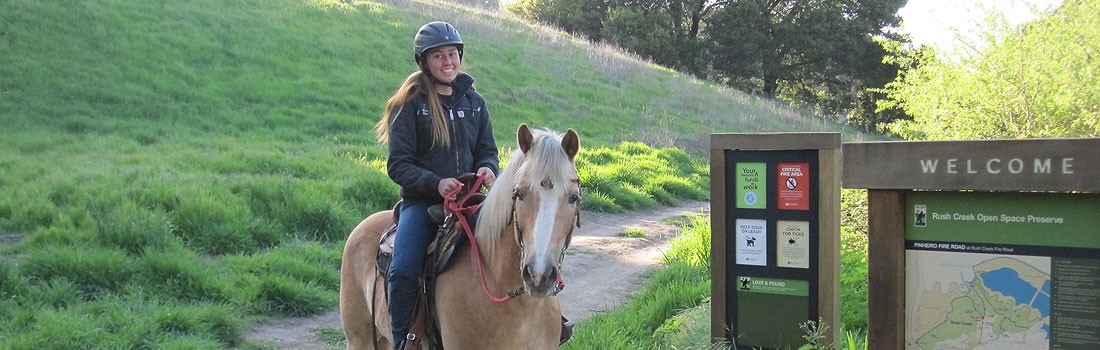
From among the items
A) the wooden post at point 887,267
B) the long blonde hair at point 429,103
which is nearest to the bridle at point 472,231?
the long blonde hair at point 429,103

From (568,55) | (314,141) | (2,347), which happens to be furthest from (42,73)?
(568,55)

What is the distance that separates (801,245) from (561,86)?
17.9 metres

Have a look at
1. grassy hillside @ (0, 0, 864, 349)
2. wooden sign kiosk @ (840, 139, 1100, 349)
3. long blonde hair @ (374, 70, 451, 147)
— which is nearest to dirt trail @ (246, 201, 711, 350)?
grassy hillside @ (0, 0, 864, 349)

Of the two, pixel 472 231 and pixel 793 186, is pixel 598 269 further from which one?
pixel 472 231

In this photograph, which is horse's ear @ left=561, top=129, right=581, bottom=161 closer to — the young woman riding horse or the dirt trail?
the young woman riding horse

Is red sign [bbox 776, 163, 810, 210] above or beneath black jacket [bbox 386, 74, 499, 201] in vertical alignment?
beneath

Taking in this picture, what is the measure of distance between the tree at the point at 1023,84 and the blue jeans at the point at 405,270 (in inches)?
213

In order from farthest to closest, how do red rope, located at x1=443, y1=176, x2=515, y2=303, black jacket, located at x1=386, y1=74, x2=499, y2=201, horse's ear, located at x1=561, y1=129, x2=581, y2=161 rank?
black jacket, located at x1=386, y1=74, x2=499, y2=201 → red rope, located at x1=443, y1=176, x2=515, y2=303 → horse's ear, located at x1=561, y1=129, x2=581, y2=161

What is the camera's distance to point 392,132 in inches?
163

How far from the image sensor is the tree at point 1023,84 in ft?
22.3

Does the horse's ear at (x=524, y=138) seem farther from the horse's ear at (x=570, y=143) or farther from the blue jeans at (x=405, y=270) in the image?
the blue jeans at (x=405, y=270)

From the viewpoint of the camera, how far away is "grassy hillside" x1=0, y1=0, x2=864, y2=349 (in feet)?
22.2

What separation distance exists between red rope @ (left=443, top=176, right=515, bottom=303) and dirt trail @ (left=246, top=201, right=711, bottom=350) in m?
2.67

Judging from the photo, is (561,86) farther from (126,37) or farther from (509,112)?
(126,37)
